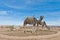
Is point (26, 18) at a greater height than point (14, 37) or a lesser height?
greater

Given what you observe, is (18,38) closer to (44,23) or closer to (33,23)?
(33,23)

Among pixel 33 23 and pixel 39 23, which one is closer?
pixel 33 23

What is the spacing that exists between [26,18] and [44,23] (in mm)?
4888

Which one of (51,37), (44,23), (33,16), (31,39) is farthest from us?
(44,23)

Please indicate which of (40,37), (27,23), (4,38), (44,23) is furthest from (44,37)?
(44,23)

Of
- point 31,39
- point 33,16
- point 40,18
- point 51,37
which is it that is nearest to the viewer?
point 31,39

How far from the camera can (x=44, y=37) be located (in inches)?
802

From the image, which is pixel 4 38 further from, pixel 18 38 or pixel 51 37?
pixel 51 37

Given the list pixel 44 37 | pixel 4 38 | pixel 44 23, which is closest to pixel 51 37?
pixel 44 37

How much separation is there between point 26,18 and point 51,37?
620 cm

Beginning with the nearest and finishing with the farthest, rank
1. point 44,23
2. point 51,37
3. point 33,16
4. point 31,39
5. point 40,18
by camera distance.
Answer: point 31,39 < point 51,37 < point 33,16 < point 40,18 < point 44,23

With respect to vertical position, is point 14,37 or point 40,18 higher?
point 40,18

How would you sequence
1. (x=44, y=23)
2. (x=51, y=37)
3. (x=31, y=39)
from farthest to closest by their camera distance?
(x=44, y=23) → (x=51, y=37) → (x=31, y=39)

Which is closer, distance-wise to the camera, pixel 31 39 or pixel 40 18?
pixel 31 39
